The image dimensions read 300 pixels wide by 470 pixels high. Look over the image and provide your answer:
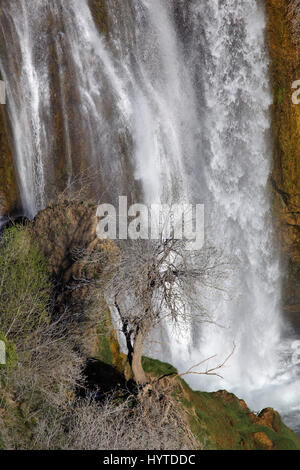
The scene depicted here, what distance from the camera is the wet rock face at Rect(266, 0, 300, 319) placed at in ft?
51.6

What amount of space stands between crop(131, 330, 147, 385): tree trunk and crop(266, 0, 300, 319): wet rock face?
9960 millimetres

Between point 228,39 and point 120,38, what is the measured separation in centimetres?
378

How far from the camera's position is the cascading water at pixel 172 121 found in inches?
587

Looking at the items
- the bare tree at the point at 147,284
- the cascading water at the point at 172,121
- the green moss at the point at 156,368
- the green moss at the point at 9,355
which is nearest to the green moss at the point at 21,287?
the green moss at the point at 9,355

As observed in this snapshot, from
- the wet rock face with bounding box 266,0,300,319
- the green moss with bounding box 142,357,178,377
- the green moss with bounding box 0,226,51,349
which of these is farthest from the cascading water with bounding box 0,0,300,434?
the green moss with bounding box 142,357,178,377

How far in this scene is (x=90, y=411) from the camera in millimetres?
9055

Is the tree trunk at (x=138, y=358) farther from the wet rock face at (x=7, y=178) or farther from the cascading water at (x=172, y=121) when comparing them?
the wet rock face at (x=7, y=178)

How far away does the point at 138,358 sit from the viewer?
32.1 ft

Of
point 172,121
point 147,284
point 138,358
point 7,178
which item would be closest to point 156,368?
point 138,358

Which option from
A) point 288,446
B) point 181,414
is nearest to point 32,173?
point 181,414

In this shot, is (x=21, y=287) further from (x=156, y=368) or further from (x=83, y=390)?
(x=156, y=368)

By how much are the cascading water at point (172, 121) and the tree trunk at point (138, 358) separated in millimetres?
5496

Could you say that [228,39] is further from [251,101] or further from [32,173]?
[32,173]

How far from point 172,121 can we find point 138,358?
979 centimetres
